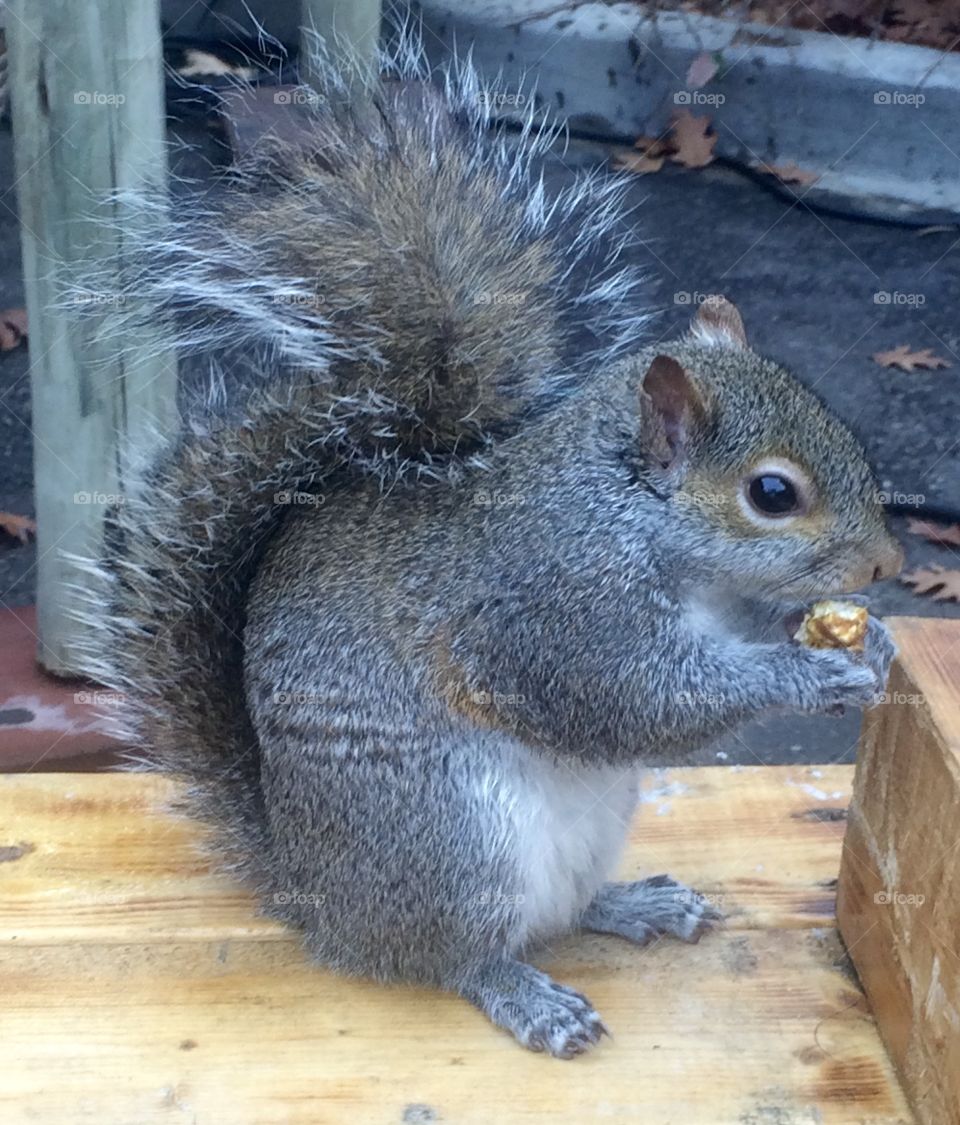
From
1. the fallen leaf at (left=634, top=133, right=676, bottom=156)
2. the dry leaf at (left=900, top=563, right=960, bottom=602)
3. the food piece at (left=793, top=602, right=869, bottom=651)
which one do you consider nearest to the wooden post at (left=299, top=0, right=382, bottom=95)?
→ the food piece at (left=793, top=602, right=869, bottom=651)

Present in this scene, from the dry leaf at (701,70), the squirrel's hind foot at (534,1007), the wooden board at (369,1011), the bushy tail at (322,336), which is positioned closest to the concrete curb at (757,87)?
the dry leaf at (701,70)

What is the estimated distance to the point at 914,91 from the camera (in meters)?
3.80

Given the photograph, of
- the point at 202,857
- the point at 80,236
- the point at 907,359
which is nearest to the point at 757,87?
the point at 907,359

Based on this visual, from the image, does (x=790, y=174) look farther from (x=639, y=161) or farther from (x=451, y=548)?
(x=451, y=548)

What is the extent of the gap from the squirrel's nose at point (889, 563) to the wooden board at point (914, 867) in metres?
0.08

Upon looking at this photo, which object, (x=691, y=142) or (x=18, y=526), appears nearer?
(x=18, y=526)

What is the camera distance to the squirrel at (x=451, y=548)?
3.89 ft

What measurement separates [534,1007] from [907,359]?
102 inches

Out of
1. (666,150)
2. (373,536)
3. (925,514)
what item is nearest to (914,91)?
(666,150)

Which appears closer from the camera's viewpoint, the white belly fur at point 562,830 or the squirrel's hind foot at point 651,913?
the white belly fur at point 562,830

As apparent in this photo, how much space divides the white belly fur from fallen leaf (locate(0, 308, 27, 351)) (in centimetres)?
234

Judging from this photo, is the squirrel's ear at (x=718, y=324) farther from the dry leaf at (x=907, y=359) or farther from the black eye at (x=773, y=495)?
the dry leaf at (x=907, y=359)

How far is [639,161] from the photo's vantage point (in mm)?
3848

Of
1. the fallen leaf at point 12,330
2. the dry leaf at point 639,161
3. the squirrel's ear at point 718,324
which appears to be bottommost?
the squirrel's ear at point 718,324
